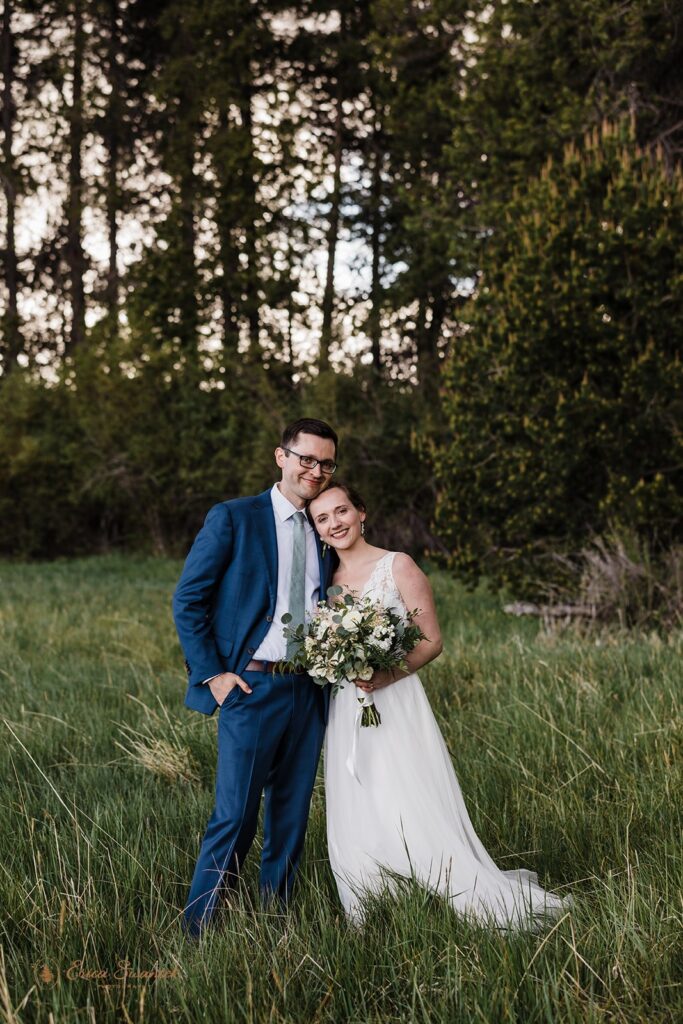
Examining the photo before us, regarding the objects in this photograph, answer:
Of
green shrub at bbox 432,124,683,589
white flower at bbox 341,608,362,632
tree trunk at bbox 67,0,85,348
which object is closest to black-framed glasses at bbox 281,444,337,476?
white flower at bbox 341,608,362,632

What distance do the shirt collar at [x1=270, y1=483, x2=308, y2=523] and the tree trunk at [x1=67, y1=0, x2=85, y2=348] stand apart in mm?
22469

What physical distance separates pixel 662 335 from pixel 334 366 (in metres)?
10.4

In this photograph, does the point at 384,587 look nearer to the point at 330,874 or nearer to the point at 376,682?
the point at 376,682

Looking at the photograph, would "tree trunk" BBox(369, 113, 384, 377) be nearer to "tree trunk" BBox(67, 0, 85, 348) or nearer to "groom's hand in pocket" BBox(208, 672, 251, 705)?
"tree trunk" BBox(67, 0, 85, 348)

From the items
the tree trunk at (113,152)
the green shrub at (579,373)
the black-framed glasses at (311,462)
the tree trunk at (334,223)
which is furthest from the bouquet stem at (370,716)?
the tree trunk at (113,152)

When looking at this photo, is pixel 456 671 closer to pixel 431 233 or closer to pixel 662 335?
pixel 662 335

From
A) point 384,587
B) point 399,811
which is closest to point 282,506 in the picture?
point 384,587

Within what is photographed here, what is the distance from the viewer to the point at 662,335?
1027cm

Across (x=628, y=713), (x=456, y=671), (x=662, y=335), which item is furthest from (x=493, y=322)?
(x=628, y=713)

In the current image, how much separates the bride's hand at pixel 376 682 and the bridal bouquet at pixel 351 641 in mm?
43

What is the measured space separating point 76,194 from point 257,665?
80.0 feet

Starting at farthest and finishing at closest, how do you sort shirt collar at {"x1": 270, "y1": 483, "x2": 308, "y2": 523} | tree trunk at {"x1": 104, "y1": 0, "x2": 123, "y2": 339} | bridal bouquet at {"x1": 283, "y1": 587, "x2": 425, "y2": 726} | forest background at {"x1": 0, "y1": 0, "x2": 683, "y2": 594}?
1. tree trunk at {"x1": 104, "y1": 0, "x2": 123, "y2": 339}
2. forest background at {"x1": 0, "y1": 0, "x2": 683, "y2": 594}
3. shirt collar at {"x1": 270, "y1": 483, "x2": 308, "y2": 523}
4. bridal bouquet at {"x1": 283, "y1": 587, "x2": 425, "y2": 726}

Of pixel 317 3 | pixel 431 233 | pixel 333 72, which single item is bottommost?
pixel 431 233

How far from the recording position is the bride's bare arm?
3.66m
